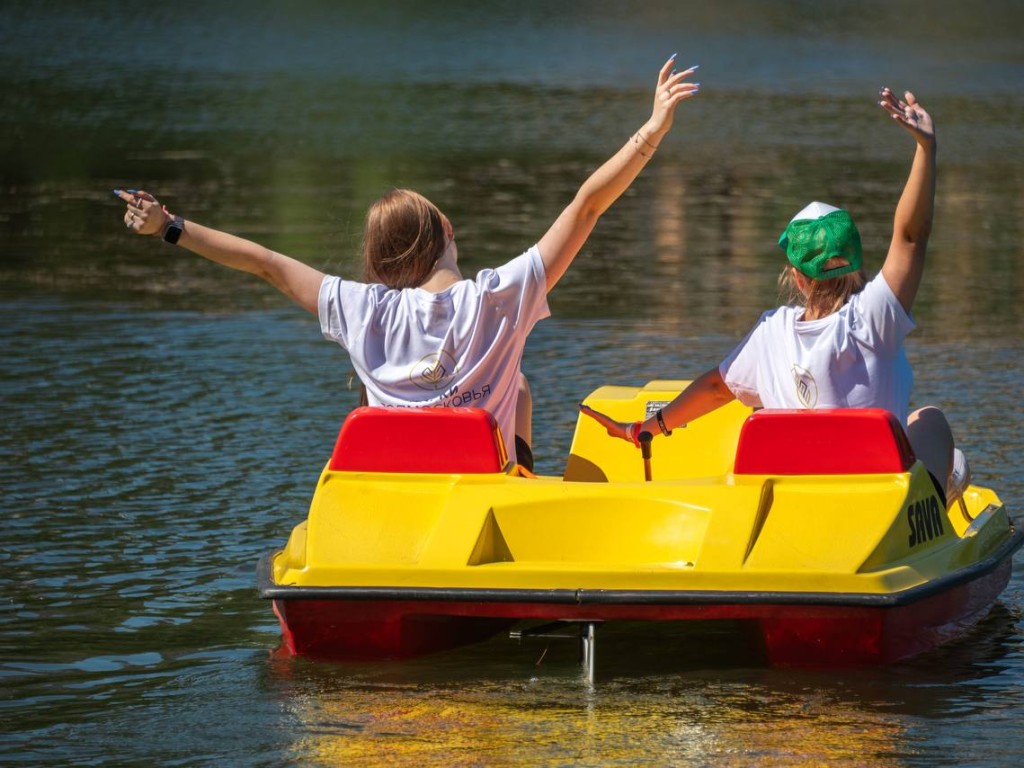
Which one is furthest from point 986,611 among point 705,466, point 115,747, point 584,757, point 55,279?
point 55,279

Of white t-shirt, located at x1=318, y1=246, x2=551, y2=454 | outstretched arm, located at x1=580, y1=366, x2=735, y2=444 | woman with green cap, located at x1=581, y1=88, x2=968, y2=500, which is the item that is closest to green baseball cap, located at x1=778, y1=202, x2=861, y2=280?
woman with green cap, located at x1=581, y1=88, x2=968, y2=500

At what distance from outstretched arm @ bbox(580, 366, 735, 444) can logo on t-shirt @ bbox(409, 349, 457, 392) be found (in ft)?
2.46

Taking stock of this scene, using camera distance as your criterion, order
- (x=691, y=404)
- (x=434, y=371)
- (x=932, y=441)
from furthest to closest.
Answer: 1. (x=691, y=404)
2. (x=932, y=441)
3. (x=434, y=371)

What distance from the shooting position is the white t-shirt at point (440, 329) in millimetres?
6086

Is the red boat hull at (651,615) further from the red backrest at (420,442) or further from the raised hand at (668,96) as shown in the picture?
the raised hand at (668,96)

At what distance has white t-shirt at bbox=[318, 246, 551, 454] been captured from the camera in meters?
6.09

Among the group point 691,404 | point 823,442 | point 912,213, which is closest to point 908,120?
point 912,213

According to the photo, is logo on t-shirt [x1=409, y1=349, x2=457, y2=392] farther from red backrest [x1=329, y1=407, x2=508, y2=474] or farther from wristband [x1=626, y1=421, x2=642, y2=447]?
wristband [x1=626, y1=421, x2=642, y2=447]

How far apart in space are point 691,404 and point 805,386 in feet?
1.97

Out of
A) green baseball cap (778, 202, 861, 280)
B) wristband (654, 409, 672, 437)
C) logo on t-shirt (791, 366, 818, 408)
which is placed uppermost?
green baseball cap (778, 202, 861, 280)

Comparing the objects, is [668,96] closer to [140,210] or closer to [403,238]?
[403,238]

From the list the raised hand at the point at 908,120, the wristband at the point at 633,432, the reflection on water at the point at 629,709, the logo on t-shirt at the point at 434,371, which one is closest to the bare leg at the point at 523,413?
the wristband at the point at 633,432

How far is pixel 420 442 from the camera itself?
598 cm

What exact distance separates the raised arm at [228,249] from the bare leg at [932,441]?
76.5 inches
